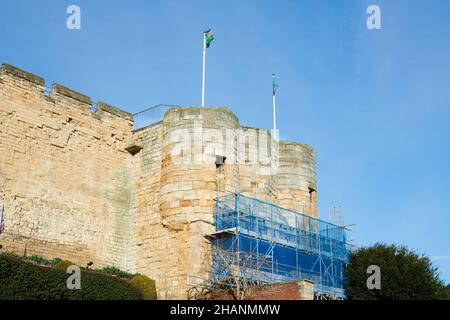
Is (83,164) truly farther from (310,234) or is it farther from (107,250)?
(310,234)

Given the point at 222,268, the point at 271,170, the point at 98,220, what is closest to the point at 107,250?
the point at 98,220

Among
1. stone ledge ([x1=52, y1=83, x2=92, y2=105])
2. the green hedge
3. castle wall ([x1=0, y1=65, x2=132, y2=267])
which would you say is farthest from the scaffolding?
stone ledge ([x1=52, y1=83, x2=92, y2=105])

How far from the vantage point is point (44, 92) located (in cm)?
2405

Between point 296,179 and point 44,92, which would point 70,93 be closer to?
point 44,92

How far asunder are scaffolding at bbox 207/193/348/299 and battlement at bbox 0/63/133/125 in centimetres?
597

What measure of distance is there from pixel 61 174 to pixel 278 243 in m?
7.92

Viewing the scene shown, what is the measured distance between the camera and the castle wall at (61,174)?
2230cm

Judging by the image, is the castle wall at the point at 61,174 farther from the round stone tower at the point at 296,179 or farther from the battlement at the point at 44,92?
the round stone tower at the point at 296,179

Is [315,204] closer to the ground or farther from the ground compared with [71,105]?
closer to the ground

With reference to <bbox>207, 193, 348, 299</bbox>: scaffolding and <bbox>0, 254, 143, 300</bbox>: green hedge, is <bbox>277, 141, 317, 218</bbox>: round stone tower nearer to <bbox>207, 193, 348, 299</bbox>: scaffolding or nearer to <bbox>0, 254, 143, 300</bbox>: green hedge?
<bbox>207, 193, 348, 299</bbox>: scaffolding

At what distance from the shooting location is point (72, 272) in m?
20.9

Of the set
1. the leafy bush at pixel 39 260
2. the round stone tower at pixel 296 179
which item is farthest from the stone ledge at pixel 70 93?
the round stone tower at pixel 296 179
